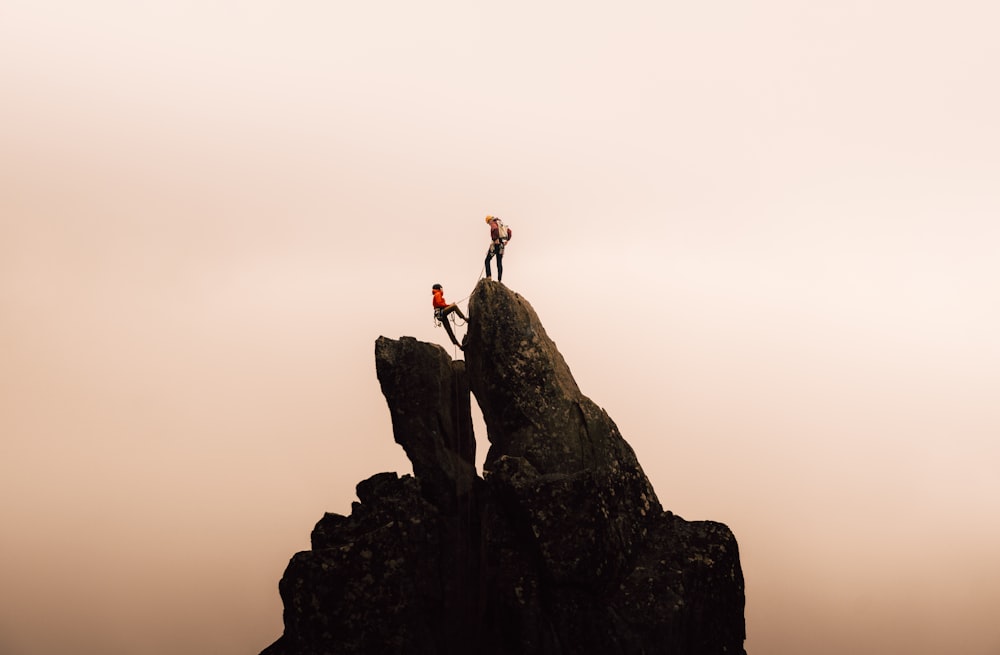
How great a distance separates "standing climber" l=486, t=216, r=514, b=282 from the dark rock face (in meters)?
3.84

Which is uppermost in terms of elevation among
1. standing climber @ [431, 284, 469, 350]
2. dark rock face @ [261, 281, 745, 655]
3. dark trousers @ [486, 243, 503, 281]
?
dark trousers @ [486, 243, 503, 281]

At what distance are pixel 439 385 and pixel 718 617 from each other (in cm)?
1750

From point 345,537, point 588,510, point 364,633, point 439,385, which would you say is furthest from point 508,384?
point 364,633

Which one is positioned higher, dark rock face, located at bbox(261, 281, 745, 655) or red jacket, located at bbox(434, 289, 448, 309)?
red jacket, located at bbox(434, 289, 448, 309)

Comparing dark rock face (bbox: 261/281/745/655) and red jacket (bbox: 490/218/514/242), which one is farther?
red jacket (bbox: 490/218/514/242)

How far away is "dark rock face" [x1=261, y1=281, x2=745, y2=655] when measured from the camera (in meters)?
36.2

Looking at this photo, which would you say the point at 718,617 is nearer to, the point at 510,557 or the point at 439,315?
→ the point at 510,557

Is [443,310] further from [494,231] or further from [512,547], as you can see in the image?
[512,547]

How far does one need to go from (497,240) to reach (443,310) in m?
4.88

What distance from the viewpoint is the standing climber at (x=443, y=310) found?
45438mm

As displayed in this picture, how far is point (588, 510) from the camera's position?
37.6 meters

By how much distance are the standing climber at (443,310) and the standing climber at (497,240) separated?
260cm

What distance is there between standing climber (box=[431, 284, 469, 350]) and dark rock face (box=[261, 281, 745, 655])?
2.98m

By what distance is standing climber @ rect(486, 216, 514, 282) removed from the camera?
45.5m
